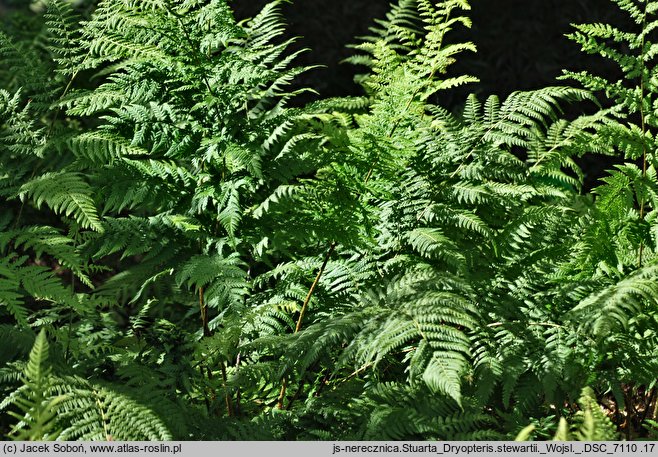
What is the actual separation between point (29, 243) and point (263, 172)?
0.69 meters

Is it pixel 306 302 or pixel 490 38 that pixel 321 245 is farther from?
pixel 490 38

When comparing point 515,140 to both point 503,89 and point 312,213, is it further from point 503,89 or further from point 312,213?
point 503,89

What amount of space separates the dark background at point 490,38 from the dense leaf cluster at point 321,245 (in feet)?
9.00

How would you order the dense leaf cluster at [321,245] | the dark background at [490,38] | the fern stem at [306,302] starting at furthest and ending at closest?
the dark background at [490,38], the fern stem at [306,302], the dense leaf cluster at [321,245]

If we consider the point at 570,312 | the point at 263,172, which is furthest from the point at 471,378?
the point at 263,172

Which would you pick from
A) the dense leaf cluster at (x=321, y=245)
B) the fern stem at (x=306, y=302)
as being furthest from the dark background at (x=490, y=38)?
the fern stem at (x=306, y=302)

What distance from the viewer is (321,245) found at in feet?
8.69

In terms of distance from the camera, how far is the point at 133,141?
2357mm

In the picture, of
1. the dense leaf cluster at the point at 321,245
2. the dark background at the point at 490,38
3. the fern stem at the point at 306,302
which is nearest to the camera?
the dense leaf cluster at the point at 321,245

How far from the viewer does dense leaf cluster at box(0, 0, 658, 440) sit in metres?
2.12

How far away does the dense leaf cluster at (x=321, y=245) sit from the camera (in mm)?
2117

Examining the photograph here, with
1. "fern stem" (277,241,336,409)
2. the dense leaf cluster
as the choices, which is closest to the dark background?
the dense leaf cluster

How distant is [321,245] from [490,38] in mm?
3415

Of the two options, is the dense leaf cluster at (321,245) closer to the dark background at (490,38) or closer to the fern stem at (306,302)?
the fern stem at (306,302)
